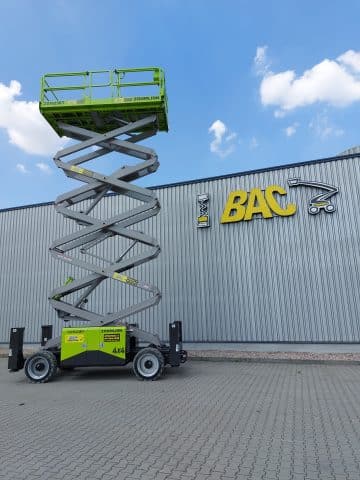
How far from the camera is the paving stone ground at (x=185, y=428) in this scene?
434 centimetres

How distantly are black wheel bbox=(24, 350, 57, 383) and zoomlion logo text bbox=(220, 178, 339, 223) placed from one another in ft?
27.6

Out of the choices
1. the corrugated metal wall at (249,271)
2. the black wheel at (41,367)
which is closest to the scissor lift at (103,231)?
the black wheel at (41,367)

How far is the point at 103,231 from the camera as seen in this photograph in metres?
11.8

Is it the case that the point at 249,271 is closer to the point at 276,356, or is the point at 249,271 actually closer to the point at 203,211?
the point at 203,211

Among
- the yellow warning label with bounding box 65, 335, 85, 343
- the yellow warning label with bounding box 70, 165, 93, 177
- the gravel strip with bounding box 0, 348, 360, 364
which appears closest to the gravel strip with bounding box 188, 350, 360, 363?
the gravel strip with bounding box 0, 348, 360, 364

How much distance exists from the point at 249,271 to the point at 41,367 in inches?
322

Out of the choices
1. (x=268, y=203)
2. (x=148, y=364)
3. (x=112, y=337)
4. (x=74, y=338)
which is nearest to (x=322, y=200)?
(x=268, y=203)

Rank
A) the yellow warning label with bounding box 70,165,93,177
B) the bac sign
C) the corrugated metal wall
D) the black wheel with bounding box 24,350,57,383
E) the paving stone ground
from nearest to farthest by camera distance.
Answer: the paving stone ground, the black wheel with bounding box 24,350,57,383, the yellow warning label with bounding box 70,165,93,177, the corrugated metal wall, the bac sign

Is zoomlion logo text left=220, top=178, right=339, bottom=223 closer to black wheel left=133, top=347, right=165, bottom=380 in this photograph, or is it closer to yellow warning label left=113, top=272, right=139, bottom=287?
yellow warning label left=113, top=272, right=139, bottom=287

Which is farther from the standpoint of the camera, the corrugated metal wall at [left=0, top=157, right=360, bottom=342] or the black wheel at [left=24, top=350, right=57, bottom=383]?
the corrugated metal wall at [left=0, top=157, right=360, bottom=342]

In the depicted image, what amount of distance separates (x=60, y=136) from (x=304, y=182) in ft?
28.9

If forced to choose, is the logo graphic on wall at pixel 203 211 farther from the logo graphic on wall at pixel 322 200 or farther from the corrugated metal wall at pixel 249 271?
the logo graphic on wall at pixel 322 200

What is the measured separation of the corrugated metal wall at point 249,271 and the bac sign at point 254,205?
25cm

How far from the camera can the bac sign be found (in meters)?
14.9
